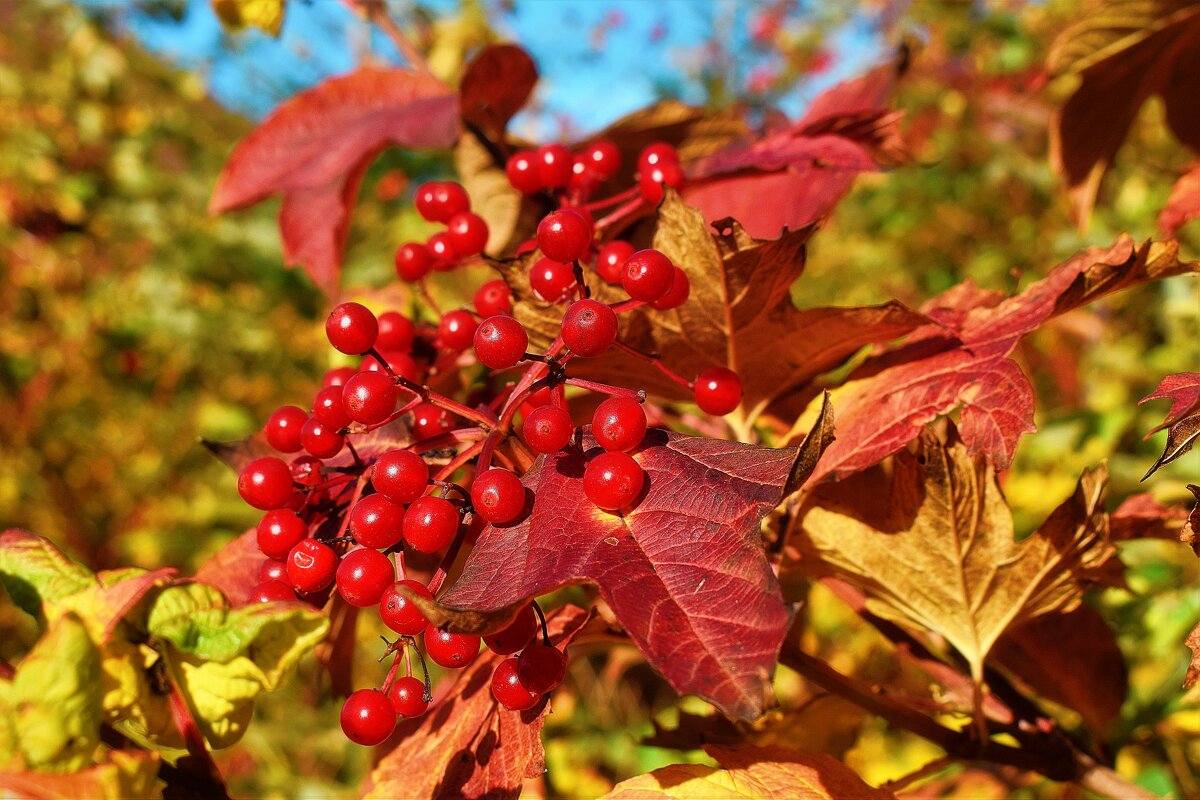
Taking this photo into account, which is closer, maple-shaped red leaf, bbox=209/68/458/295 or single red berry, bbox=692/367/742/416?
single red berry, bbox=692/367/742/416

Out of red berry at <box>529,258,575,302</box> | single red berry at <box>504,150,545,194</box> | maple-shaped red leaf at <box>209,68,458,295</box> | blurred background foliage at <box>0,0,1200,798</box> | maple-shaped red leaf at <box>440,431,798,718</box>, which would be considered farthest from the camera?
blurred background foliage at <box>0,0,1200,798</box>

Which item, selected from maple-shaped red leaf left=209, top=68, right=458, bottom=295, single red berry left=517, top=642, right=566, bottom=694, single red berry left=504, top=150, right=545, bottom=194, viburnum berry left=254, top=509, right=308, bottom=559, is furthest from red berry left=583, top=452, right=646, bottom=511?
maple-shaped red leaf left=209, top=68, right=458, bottom=295

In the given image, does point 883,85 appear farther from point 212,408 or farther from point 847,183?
point 212,408

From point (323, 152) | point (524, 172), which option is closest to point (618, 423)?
point (524, 172)

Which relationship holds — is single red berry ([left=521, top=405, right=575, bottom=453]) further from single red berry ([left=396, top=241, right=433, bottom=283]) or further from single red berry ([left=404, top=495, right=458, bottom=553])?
single red berry ([left=396, top=241, right=433, bottom=283])

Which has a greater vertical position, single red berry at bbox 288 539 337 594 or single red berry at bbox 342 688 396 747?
single red berry at bbox 288 539 337 594

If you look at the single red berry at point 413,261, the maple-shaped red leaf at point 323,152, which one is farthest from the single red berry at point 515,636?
the maple-shaped red leaf at point 323,152

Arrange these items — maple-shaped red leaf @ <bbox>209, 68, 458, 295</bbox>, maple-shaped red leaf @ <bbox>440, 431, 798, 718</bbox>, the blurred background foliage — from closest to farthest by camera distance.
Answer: maple-shaped red leaf @ <bbox>440, 431, 798, 718</bbox> < maple-shaped red leaf @ <bbox>209, 68, 458, 295</bbox> < the blurred background foliage
